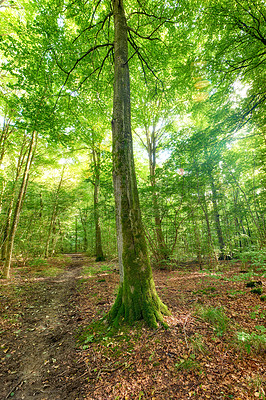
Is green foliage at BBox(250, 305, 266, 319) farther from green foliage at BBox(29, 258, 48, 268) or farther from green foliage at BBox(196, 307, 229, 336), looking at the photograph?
green foliage at BBox(29, 258, 48, 268)

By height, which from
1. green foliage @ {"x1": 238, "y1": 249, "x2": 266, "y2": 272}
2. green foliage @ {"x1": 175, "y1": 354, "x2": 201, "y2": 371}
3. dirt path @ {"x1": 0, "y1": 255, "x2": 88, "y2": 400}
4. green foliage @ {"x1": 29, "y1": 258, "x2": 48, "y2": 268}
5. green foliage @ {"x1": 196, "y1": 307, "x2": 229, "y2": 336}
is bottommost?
dirt path @ {"x1": 0, "y1": 255, "x2": 88, "y2": 400}

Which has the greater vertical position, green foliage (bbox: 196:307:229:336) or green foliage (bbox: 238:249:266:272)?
green foliage (bbox: 238:249:266:272)

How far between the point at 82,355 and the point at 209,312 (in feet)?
7.56

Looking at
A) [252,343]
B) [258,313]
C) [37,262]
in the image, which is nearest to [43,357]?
[252,343]

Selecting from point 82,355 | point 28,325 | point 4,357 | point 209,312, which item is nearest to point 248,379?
point 209,312

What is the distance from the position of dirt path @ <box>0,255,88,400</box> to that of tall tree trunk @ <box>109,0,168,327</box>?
3.12 ft

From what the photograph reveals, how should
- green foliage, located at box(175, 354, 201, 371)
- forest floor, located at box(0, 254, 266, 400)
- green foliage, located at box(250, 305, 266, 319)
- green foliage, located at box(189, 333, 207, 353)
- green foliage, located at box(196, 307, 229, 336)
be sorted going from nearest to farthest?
forest floor, located at box(0, 254, 266, 400) < green foliage, located at box(175, 354, 201, 371) < green foliage, located at box(189, 333, 207, 353) < green foliage, located at box(196, 307, 229, 336) < green foliage, located at box(250, 305, 266, 319)

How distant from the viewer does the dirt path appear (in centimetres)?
204

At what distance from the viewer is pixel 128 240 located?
298 cm

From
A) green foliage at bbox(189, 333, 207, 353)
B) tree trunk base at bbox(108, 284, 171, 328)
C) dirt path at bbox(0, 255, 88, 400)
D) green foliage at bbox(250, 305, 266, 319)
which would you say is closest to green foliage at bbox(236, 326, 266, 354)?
green foliage at bbox(189, 333, 207, 353)

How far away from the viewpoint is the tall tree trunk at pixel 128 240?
2.88 m

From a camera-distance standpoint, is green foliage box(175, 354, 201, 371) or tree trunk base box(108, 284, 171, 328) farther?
tree trunk base box(108, 284, 171, 328)

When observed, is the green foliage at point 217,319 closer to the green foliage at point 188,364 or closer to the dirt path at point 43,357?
the green foliage at point 188,364

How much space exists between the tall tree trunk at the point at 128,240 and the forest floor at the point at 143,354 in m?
0.28
